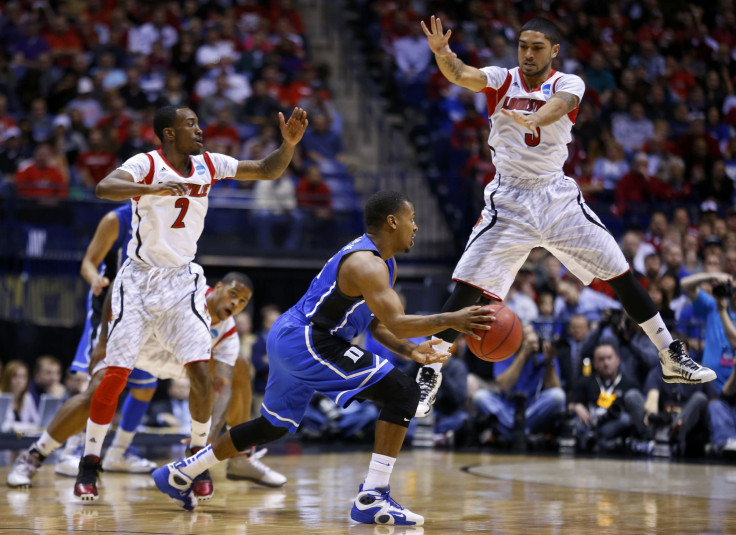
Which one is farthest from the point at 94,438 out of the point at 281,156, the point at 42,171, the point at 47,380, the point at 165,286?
the point at 42,171

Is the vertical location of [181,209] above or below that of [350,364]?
above

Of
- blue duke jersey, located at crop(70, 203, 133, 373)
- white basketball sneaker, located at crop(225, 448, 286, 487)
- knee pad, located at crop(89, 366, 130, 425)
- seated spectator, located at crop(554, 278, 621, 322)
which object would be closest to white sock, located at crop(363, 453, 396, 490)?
knee pad, located at crop(89, 366, 130, 425)

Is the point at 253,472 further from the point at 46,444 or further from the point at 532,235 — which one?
the point at 532,235

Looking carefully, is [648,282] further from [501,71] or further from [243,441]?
[243,441]

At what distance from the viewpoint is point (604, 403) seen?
34.4 ft

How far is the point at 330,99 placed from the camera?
16.7 m

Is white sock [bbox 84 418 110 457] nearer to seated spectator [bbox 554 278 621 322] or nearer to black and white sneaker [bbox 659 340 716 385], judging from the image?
black and white sneaker [bbox 659 340 716 385]

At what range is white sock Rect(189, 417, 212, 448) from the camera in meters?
6.74

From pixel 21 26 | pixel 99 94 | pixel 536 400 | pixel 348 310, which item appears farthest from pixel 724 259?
pixel 21 26

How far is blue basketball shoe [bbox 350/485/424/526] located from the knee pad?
173 cm

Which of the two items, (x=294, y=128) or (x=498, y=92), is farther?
(x=294, y=128)

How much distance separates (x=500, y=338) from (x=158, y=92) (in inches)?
411

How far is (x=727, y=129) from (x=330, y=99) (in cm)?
611

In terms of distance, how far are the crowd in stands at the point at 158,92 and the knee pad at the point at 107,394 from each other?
642 centimetres
